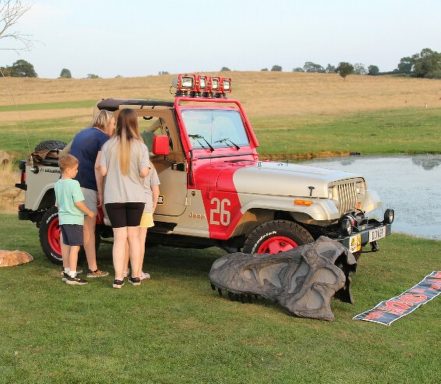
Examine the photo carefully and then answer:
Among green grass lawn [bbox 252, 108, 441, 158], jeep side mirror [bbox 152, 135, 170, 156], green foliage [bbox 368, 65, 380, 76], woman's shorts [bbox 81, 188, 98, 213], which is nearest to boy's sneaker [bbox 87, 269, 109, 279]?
woman's shorts [bbox 81, 188, 98, 213]

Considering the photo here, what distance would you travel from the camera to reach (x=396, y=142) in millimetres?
32000

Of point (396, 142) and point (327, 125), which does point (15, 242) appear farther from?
point (327, 125)

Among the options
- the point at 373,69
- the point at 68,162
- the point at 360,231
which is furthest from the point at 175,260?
the point at 373,69

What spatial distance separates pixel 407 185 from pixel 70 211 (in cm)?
1374

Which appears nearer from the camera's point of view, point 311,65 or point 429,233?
point 429,233

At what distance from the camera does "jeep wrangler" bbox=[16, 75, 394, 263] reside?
279 inches

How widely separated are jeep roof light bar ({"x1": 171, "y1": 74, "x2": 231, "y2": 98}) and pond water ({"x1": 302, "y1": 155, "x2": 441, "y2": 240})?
5308 millimetres

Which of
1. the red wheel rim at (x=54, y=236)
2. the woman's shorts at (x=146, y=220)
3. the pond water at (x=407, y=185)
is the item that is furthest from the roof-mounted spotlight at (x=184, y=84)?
the pond water at (x=407, y=185)

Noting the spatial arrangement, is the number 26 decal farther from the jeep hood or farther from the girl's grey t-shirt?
the girl's grey t-shirt

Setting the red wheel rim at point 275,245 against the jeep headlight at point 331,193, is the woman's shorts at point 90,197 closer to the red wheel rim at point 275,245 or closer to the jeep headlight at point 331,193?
the red wheel rim at point 275,245

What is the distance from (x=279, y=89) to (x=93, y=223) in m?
56.3

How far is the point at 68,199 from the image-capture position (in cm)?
727

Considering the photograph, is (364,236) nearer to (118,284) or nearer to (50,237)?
(118,284)

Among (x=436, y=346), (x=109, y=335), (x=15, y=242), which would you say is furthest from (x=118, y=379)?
(x=15, y=242)
